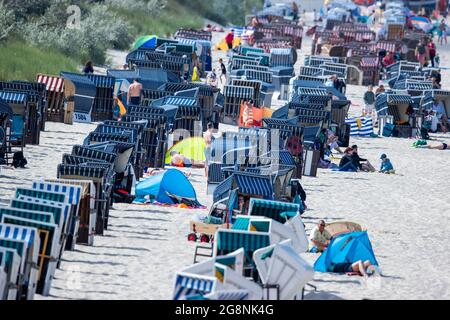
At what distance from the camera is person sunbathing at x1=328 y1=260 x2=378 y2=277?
21.2 meters

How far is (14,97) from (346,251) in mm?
9846

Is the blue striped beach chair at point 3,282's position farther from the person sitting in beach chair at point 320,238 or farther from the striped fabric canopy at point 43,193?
the person sitting in beach chair at point 320,238

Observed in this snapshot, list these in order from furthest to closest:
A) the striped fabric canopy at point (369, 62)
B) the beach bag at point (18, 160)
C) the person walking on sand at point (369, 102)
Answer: the striped fabric canopy at point (369, 62) → the person walking on sand at point (369, 102) → the beach bag at point (18, 160)

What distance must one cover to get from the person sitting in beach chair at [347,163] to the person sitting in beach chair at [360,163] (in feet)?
0.21

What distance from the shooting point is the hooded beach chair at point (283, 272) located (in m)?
17.6

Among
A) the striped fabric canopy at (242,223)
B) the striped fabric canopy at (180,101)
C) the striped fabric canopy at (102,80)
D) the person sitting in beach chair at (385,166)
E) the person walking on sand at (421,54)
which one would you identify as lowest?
the striped fabric canopy at (242,223)

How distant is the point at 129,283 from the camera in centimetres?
1938

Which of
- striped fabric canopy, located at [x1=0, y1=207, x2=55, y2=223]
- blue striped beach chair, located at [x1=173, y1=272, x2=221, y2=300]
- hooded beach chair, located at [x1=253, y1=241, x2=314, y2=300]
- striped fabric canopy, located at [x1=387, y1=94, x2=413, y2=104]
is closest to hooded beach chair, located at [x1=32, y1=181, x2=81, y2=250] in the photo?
striped fabric canopy, located at [x1=0, y1=207, x2=55, y2=223]

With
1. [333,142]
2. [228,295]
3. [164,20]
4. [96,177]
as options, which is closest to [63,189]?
[96,177]

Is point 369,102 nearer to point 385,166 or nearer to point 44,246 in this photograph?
point 385,166

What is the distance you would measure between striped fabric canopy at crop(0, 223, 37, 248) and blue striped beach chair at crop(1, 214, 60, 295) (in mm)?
589

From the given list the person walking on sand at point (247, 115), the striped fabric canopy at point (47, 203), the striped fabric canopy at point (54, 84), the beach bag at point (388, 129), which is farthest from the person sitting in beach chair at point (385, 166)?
the striped fabric canopy at point (47, 203)

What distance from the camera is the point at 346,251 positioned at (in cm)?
2138
